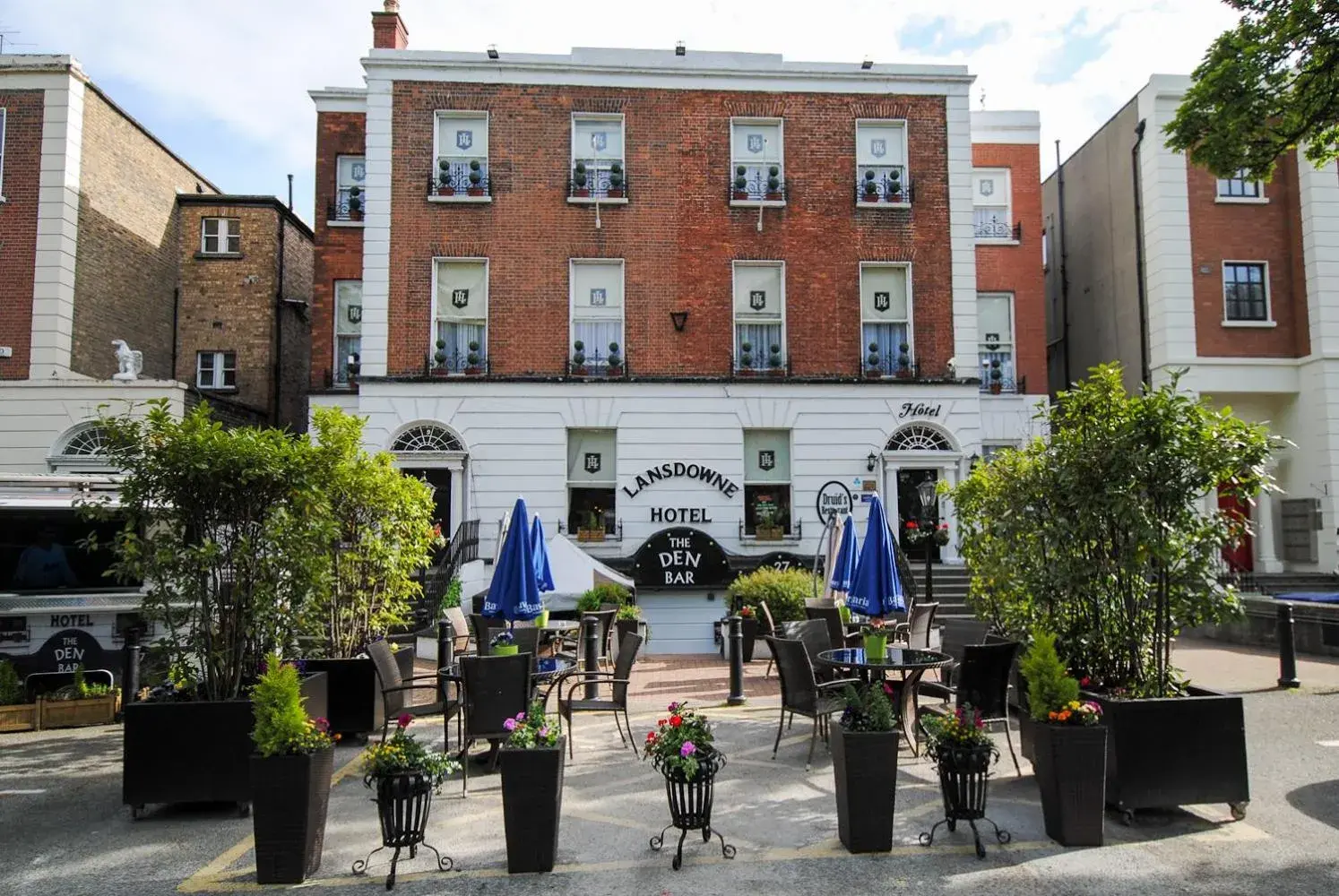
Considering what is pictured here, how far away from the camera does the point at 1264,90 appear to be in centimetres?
984

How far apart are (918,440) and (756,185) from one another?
6488 mm

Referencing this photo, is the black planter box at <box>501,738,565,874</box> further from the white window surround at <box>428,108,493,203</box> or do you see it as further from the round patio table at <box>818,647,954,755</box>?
the white window surround at <box>428,108,493,203</box>

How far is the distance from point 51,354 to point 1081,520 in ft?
64.9

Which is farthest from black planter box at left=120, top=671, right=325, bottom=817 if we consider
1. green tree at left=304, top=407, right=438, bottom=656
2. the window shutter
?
the window shutter

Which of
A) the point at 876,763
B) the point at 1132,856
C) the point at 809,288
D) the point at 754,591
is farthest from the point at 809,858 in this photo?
the point at 809,288

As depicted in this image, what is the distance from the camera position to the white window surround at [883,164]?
20.2 meters

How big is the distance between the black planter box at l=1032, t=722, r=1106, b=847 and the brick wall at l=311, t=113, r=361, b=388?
18006 mm

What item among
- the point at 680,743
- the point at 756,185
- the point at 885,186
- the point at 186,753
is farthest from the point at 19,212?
the point at 680,743

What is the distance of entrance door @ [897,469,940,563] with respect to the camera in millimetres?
19453

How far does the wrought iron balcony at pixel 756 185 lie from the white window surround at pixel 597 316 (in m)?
2.94

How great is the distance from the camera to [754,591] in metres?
15.2

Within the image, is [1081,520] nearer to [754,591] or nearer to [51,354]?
[754,591]

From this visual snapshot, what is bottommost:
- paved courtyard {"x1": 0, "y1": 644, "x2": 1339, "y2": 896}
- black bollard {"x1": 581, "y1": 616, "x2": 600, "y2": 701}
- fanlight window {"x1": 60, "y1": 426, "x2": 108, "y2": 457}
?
paved courtyard {"x1": 0, "y1": 644, "x2": 1339, "y2": 896}

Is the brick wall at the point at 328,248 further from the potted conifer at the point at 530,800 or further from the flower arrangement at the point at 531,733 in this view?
the potted conifer at the point at 530,800
